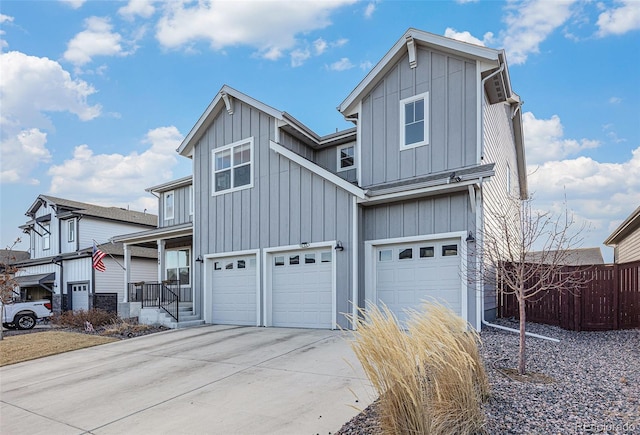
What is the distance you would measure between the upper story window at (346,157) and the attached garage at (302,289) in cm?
363

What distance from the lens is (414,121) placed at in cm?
992

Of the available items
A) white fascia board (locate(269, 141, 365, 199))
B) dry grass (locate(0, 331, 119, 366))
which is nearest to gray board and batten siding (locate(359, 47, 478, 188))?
white fascia board (locate(269, 141, 365, 199))

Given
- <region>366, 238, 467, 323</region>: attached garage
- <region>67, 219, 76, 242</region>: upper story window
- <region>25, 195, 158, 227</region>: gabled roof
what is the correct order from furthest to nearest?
1. <region>25, 195, 158, 227</region>: gabled roof
2. <region>67, 219, 76, 242</region>: upper story window
3. <region>366, 238, 467, 323</region>: attached garage

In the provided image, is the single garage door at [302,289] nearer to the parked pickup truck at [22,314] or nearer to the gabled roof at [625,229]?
the gabled roof at [625,229]

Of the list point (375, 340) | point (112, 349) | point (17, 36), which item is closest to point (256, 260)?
point (112, 349)

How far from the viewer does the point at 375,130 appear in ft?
34.6

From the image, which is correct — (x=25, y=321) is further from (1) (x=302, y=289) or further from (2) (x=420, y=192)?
(2) (x=420, y=192)

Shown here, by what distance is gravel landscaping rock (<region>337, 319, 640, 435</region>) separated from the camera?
343cm

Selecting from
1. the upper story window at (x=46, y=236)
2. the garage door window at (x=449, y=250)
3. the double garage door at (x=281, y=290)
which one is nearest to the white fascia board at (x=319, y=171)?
the double garage door at (x=281, y=290)

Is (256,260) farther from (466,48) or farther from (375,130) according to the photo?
(466,48)

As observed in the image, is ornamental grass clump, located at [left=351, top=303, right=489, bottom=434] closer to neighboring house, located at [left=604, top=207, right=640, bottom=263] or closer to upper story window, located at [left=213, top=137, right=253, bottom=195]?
upper story window, located at [left=213, top=137, right=253, bottom=195]

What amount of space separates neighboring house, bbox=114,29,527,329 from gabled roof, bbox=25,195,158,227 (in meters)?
12.4

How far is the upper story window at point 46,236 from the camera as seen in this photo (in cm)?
2359

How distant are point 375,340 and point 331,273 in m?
7.16
